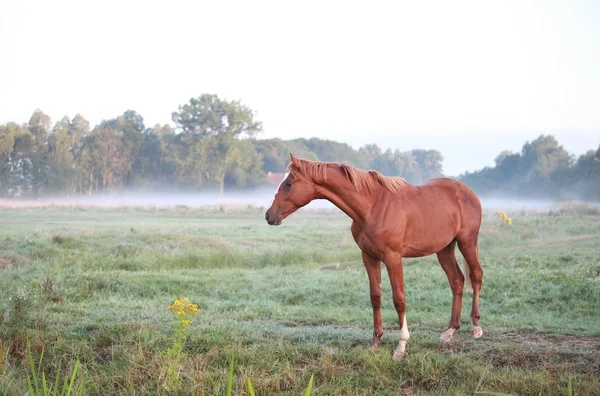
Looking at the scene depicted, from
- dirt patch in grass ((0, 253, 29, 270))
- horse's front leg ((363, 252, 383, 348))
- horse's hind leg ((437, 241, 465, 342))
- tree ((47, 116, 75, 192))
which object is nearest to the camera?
horse's front leg ((363, 252, 383, 348))

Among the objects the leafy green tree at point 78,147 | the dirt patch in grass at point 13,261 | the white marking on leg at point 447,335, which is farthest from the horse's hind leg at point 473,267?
the leafy green tree at point 78,147

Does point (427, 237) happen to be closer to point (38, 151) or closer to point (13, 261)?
point (13, 261)

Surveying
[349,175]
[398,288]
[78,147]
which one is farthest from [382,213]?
[78,147]

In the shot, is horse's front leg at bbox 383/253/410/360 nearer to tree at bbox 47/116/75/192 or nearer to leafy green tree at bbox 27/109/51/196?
Result: leafy green tree at bbox 27/109/51/196

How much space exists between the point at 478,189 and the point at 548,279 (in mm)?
54553

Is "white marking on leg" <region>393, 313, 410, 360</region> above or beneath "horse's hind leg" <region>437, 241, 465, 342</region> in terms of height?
beneath

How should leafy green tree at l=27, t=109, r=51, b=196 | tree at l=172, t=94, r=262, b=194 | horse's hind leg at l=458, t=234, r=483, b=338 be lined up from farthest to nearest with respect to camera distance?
1. tree at l=172, t=94, r=262, b=194
2. leafy green tree at l=27, t=109, r=51, b=196
3. horse's hind leg at l=458, t=234, r=483, b=338

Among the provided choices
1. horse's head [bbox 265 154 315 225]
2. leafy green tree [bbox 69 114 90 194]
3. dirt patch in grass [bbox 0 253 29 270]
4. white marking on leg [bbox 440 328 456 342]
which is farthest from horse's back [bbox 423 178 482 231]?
leafy green tree [bbox 69 114 90 194]

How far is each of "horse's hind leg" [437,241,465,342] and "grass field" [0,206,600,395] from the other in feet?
0.62

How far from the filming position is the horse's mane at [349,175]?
605 centimetres

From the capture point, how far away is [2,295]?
359 inches

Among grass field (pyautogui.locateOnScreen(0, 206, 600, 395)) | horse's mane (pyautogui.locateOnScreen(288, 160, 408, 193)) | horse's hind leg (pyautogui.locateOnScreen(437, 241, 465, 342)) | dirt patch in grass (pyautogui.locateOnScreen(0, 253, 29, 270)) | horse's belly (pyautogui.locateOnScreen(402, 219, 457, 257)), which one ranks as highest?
horse's mane (pyautogui.locateOnScreen(288, 160, 408, 193))

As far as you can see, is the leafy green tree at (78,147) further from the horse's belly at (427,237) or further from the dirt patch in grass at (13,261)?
the horse's belly at (427,237)

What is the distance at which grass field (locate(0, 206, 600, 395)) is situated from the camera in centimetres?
552
